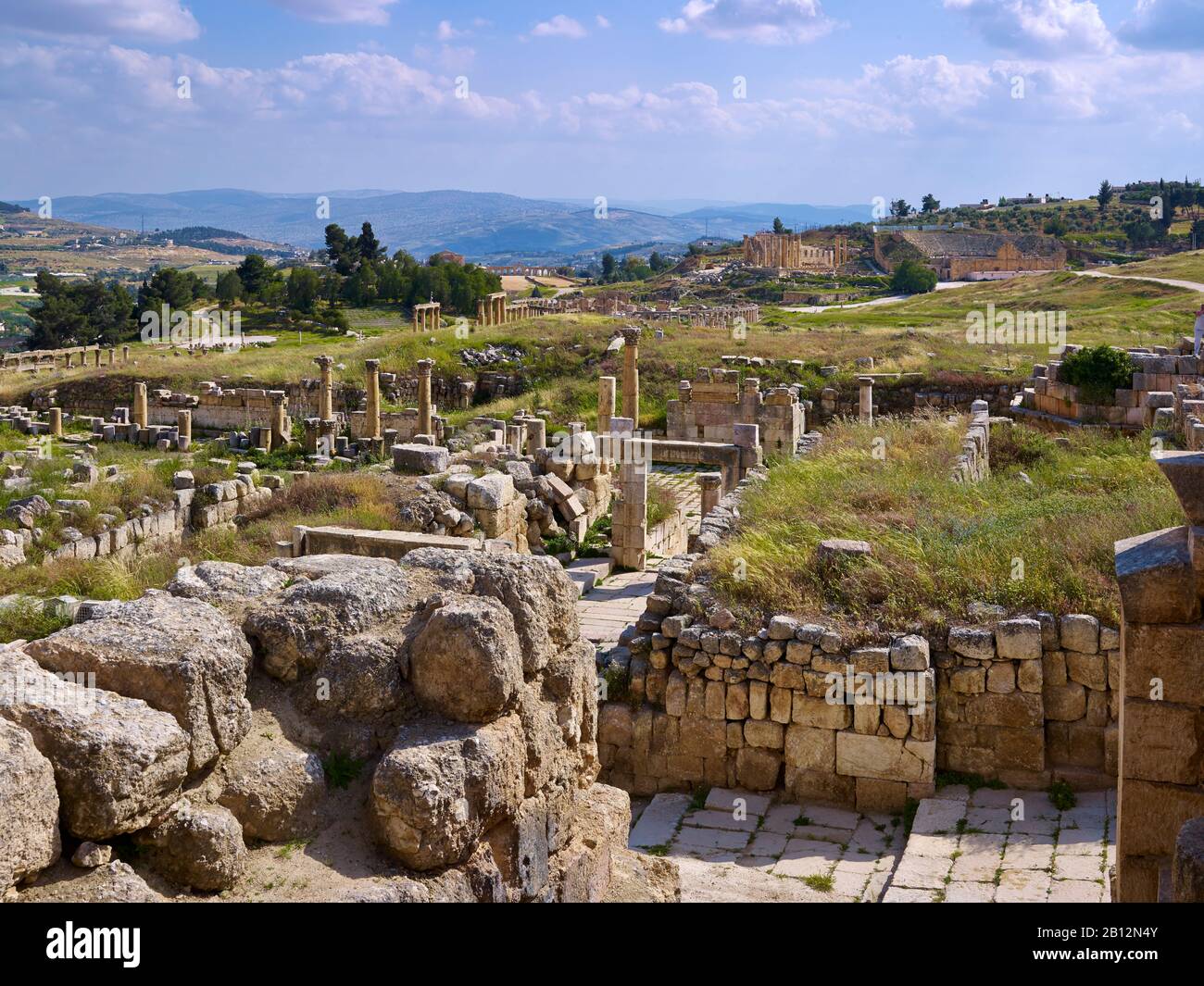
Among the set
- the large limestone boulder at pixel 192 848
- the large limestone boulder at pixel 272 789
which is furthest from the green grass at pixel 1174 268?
the large limestone boulder at pixel 192 848

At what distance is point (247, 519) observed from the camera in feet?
59.6

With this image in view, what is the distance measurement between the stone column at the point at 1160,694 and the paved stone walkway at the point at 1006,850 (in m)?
1.62

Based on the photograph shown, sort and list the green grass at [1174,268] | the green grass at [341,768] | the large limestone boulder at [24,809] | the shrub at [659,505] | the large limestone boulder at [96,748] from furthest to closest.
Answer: the green grass at [1174,268], the shrub at [659,505], the green grass at [341,768], the large limestone boulder at [96,748], the large limestone boulder at [24,809]

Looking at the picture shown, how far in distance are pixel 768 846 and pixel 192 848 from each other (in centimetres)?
546

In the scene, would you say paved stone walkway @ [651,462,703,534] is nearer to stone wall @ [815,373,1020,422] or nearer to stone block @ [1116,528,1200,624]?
stone wall @ [815,373,1020,422]

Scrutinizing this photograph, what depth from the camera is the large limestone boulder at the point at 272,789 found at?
371 cm

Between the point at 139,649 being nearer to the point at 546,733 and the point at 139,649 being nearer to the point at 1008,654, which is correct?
the point at 546,733

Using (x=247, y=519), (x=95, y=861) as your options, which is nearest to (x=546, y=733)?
(x=95, y=861)

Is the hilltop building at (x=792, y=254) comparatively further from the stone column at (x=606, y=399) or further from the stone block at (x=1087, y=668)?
the stone block at (x=1087, y=668)

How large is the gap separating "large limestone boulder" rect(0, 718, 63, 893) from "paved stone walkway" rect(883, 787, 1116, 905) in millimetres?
5091

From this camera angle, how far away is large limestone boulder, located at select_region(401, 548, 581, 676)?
180 inches

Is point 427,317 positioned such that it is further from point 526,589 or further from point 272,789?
point 272,789
